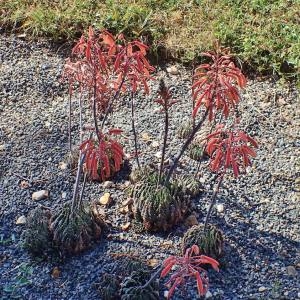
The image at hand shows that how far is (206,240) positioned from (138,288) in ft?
1.27

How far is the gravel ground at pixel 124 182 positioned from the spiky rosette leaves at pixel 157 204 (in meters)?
0.07

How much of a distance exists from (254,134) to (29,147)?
123 centimetres

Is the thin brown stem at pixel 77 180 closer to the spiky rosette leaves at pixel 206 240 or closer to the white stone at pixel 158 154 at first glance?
the spiky rosette leaves at pixel 206 240

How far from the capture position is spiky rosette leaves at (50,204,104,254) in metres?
2.99

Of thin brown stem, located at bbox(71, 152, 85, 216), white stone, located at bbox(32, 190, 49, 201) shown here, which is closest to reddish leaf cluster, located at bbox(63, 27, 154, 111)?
thin brown stem, located at bbox(71, 152, 85, 216)

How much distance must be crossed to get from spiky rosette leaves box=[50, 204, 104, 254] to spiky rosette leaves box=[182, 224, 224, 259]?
437 mm

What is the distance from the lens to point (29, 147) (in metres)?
3.62

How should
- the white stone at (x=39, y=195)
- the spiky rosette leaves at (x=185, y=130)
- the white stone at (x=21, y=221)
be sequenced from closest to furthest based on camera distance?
the white stone at (x=21, y=221) < the white stone at (x=39, y=195) < the spiky rosette leaves at (x=185, y=130)

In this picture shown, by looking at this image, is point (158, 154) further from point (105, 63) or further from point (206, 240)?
point (105, 63)

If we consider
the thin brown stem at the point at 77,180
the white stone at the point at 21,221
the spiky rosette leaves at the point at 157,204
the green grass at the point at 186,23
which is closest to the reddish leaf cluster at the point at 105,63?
the thin brown stem at the point at 77,180

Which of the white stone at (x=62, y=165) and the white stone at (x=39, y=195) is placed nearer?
the white stone at (x=39, y=195)

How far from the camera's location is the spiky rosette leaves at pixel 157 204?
3070 millimetres

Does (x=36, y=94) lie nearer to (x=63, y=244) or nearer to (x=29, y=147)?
(x=29, y=147)

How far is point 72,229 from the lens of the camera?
9.79 ft
